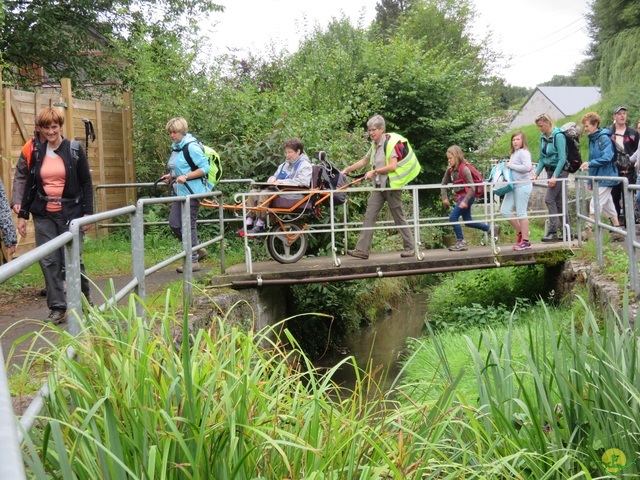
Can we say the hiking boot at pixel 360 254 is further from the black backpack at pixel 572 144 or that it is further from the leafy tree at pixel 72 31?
the leafy tree at pixel 72 31

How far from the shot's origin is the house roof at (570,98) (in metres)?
69.6

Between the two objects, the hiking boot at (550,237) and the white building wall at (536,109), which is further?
the white building wall at (536,109)

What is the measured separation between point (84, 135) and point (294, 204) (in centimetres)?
500

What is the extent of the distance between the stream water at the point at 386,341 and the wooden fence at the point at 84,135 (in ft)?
14.4

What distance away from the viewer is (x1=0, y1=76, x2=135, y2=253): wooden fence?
1004 centimetres

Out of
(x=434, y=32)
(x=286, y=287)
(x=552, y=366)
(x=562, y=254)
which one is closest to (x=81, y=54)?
(x=286, y=287)

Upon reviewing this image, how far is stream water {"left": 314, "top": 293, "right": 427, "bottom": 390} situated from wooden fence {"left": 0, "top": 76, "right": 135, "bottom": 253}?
4.38m

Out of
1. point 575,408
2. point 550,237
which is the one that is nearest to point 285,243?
point 550,237

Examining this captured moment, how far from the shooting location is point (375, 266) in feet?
31.6

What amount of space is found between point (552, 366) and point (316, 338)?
322 inches

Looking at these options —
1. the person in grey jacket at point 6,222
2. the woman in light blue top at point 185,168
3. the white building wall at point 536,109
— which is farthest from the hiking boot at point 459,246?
the white building wall at point 536,109

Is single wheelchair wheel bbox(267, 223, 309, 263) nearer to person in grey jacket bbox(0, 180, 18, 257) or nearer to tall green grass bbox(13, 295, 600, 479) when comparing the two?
person in grey jacket bbox(0, 180, 18, 257)

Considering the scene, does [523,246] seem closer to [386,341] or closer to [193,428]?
[386,341]

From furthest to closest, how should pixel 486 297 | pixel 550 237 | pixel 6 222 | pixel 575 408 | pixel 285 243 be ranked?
pixel 486 297 → pixel 550 237 → pixel 285 243 → pixel 6 222 → pixel 575 408
